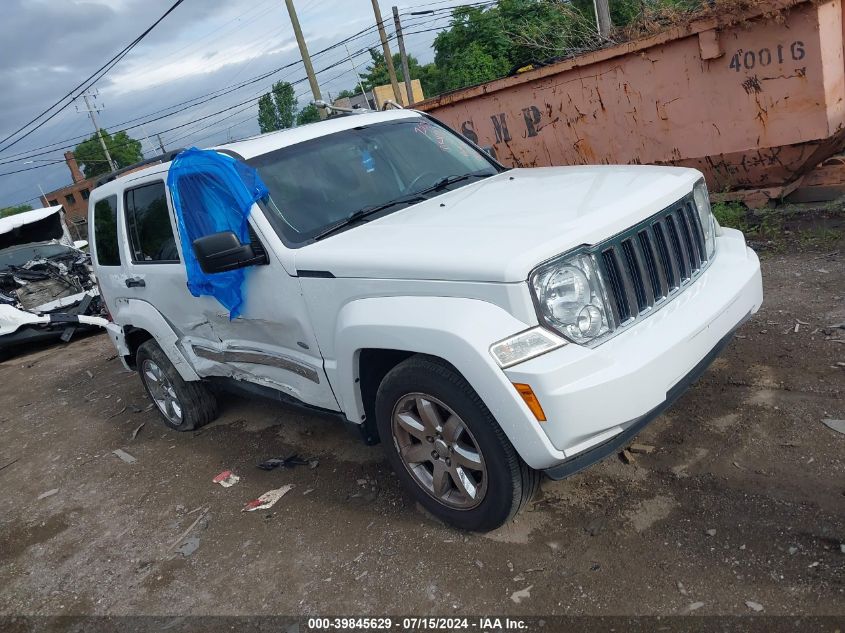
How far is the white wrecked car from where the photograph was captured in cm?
990

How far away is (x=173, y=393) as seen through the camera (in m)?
5.27

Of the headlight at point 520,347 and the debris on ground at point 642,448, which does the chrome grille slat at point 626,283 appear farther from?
the debris on ground at point 642,448

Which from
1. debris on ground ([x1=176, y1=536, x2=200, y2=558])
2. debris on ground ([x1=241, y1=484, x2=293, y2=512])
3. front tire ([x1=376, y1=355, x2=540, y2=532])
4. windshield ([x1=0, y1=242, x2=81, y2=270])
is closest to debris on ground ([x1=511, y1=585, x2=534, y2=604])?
front tire ([x1=376, y1=355, x2=540, y2=532])

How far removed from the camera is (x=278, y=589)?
10.4 ft

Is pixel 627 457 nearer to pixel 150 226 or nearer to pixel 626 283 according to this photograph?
pixel 626 283

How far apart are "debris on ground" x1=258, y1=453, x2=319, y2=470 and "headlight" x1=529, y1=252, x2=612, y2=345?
2.30 m

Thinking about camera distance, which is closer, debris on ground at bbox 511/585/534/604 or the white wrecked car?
debris on ground at bbox 511/585/534/604

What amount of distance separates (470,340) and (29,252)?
11.2m

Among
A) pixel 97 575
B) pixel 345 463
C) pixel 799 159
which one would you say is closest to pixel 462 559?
pixel 345 463

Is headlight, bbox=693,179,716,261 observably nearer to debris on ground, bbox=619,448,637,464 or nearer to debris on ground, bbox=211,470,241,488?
debris on ground, bbox=619,448,637,464

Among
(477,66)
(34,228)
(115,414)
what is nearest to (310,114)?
(477,66)

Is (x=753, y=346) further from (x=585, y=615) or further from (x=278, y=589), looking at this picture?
(x=278, y=589)

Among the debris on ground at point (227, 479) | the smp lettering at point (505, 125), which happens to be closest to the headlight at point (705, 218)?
the debris on ground at point (227, 479)

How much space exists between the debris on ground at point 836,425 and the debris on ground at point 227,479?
11.2ft
